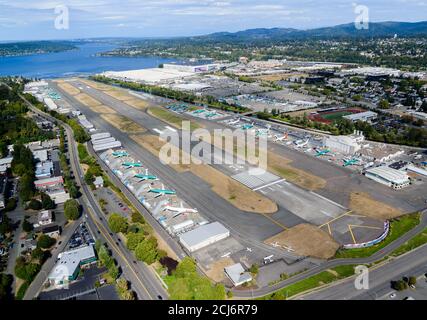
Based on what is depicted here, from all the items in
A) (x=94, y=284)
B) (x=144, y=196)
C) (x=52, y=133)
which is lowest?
(x=94, y=284)

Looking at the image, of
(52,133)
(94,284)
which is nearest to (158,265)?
(94,284)

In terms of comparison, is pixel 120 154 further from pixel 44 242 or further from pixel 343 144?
pixel 343 144

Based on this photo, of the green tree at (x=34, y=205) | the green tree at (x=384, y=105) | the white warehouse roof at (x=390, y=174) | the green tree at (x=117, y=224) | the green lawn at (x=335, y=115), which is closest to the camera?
the green tree at (x=117, y=224)

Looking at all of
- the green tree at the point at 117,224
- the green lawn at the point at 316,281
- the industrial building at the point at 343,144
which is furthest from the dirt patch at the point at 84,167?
the industrial building at the point at 343,144

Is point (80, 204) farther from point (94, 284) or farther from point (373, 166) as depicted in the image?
point (373, 166)

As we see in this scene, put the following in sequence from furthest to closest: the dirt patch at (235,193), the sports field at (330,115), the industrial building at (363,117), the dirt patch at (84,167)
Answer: the sports field at (330,115), the industrial building at (363,117), the dirt patch at (84,167), the dirt patch at (235,193)

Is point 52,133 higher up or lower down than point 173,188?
higher up

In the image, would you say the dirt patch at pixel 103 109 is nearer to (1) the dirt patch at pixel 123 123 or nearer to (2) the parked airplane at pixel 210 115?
(1) the dirt patch at pixel 123 123

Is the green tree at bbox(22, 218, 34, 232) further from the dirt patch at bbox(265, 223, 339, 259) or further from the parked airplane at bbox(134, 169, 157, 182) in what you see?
the dirt patch at bbox(265, 223, 339, 259)

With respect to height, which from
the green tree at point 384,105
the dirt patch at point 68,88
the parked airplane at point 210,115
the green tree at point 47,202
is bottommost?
the green tree at point 47,202
